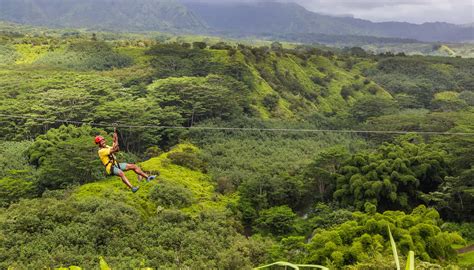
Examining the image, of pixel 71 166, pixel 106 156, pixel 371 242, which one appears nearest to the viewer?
pixel 106 156

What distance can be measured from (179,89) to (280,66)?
2104cm

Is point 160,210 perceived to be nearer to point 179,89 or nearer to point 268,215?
point 268,215

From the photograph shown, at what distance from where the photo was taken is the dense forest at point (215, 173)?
15469mm

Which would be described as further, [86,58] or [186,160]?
[86,58]

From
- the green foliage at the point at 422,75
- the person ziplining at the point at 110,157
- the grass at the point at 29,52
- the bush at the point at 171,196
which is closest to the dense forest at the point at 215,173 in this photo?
the bush at the point at 171,196

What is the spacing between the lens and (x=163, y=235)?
16.5 meters

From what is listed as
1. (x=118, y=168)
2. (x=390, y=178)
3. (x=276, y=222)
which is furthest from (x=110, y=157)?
(x=390, y=178)

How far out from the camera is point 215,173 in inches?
1041

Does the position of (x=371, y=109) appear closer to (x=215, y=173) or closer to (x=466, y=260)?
(x=215, y=173)

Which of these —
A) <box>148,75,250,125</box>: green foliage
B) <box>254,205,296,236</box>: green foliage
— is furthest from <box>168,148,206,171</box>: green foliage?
<box>148,75,250,125</box>: green foliage

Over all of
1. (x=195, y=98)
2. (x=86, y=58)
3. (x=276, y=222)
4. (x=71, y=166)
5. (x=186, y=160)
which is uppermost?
(x=86, y=58)

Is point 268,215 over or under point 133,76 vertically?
under

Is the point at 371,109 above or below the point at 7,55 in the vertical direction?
below

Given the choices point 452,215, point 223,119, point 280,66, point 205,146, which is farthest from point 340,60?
point 452,215
